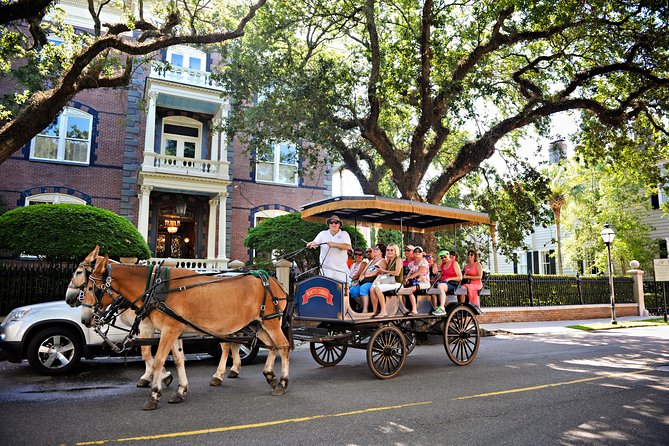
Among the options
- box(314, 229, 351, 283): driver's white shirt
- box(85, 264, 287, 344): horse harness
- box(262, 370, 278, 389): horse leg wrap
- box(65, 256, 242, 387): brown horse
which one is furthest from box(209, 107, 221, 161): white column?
box(262, 370, 278, 389): horse leg wrap

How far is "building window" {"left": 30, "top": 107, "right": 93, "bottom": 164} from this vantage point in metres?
18.8

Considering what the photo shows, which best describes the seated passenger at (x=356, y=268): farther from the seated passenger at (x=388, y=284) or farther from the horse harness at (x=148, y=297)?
the horse harness at (x=148, y=297)

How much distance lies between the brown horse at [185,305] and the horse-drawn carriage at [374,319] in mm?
1010

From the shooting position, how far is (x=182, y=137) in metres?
21.3

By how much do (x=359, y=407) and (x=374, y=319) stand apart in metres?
2.03

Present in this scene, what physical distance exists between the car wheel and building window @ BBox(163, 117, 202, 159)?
48.1 feet

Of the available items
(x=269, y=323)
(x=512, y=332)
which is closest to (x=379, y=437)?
(x=269, y=323)

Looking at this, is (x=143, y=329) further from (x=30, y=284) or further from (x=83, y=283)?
(x=30, y=284)

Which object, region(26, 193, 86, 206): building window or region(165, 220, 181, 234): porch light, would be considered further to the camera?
region(165, 220, 181, 234): porch light

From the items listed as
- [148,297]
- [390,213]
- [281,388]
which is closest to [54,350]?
[148,297]

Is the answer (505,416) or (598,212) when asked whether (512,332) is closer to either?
(505,416)

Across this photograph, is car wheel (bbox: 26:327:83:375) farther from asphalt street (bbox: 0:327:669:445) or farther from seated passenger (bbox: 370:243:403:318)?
seated passenger (bbox: 370:243:403:318)

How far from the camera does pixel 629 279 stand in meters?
22.6

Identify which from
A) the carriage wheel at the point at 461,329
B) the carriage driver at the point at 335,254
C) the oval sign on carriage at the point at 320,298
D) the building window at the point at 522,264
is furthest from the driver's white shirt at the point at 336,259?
the building window at the point at 522,264
